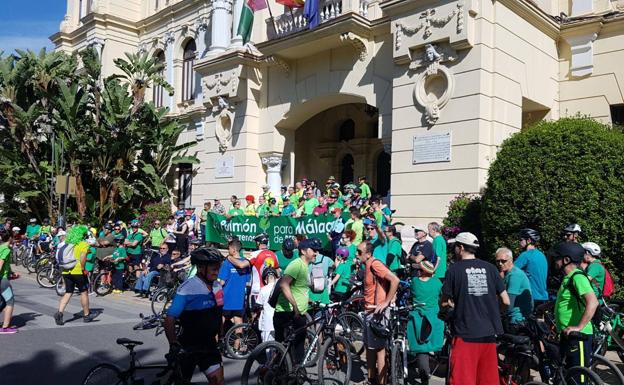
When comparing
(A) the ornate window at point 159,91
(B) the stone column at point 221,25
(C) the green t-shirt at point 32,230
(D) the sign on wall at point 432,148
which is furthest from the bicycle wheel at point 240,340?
(A) the ornate window at point 159,91

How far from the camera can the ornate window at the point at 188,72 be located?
25.5 m

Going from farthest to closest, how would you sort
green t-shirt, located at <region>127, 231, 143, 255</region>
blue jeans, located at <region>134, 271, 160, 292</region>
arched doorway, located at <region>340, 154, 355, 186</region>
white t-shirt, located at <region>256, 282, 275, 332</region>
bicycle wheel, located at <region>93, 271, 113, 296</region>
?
arched doorway, located at <region>340, 154, 355, 186</region> → green t-shirt, located at <region>127, 231, 143, 255</region> → bicycle wheel, located at <region>93, 271, 113, 296</region> → blue jeans, located at <region>134, 271, 160, 292</region> → white t-shirt, located at <region>256, 282, 275, 332</region>

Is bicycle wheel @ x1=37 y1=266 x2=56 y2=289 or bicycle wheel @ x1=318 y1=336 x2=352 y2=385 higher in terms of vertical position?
bicycle wheel @ x1=318 y1=336 x2=352 y2=385

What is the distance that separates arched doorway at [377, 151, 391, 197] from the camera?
64.6ft

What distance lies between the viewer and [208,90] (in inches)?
781

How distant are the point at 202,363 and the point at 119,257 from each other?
10.7 meters

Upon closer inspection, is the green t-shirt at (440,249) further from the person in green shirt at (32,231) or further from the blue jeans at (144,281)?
the person in green shirt at (32,231)

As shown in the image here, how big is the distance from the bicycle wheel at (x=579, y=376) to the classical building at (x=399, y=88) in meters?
7.06

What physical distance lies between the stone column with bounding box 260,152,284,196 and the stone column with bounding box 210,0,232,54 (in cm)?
504

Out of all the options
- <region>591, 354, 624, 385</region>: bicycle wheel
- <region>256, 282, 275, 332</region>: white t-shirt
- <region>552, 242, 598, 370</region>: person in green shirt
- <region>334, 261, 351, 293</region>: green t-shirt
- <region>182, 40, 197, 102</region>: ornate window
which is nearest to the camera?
<region>552, 242, 598, 370</region>: person in green shirt

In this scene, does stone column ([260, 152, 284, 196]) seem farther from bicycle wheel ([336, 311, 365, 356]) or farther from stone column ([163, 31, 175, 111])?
bicycle wheel ([336, 311, 365, 356])

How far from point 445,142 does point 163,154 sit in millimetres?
13239

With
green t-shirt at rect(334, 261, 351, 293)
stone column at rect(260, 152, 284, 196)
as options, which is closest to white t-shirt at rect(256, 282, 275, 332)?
green t-shirt at rect(334, 261, 351, 293)

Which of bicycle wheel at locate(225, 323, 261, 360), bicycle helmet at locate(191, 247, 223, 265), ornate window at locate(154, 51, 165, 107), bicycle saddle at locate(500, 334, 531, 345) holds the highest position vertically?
ornate window at locate(154, 51, 165, 107)
